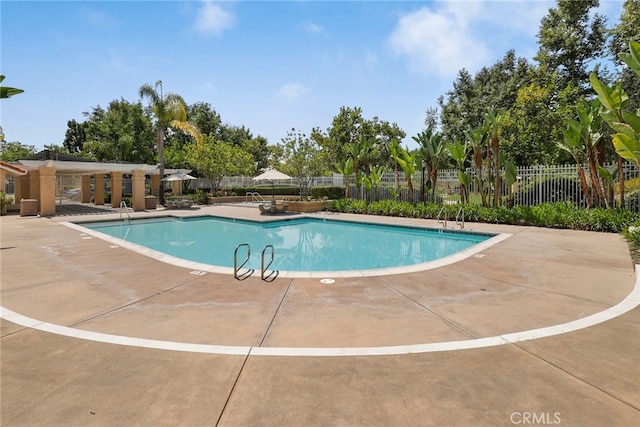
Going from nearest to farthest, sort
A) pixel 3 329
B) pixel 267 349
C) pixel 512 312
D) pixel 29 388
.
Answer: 1. pixel 29 388
2. pixel 267 349
3. pixel 3 329
4. pixel 512 312

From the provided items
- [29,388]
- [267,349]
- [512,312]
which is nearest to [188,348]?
[267,349]

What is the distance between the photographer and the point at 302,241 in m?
13.9

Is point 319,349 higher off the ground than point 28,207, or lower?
lower

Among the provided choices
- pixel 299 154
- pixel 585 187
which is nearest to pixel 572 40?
pixel 585 187

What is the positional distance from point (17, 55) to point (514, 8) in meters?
18.4

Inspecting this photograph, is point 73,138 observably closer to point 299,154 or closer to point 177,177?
point 177,177

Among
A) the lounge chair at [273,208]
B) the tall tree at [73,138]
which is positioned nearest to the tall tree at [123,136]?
the tall tree at [73,138]

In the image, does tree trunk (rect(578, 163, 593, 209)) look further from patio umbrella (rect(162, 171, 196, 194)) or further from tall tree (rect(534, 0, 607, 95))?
patio umbrella (rect(162, 171, 196, 194))

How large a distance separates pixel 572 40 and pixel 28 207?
39795 millimetres

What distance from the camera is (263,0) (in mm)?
11180

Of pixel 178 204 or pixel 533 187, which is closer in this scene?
pixel 533 187

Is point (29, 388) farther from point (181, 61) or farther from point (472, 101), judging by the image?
point (472, 101)

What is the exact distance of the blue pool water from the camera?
33.7 ft

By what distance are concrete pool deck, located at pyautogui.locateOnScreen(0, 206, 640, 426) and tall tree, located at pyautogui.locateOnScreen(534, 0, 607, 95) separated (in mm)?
27780
